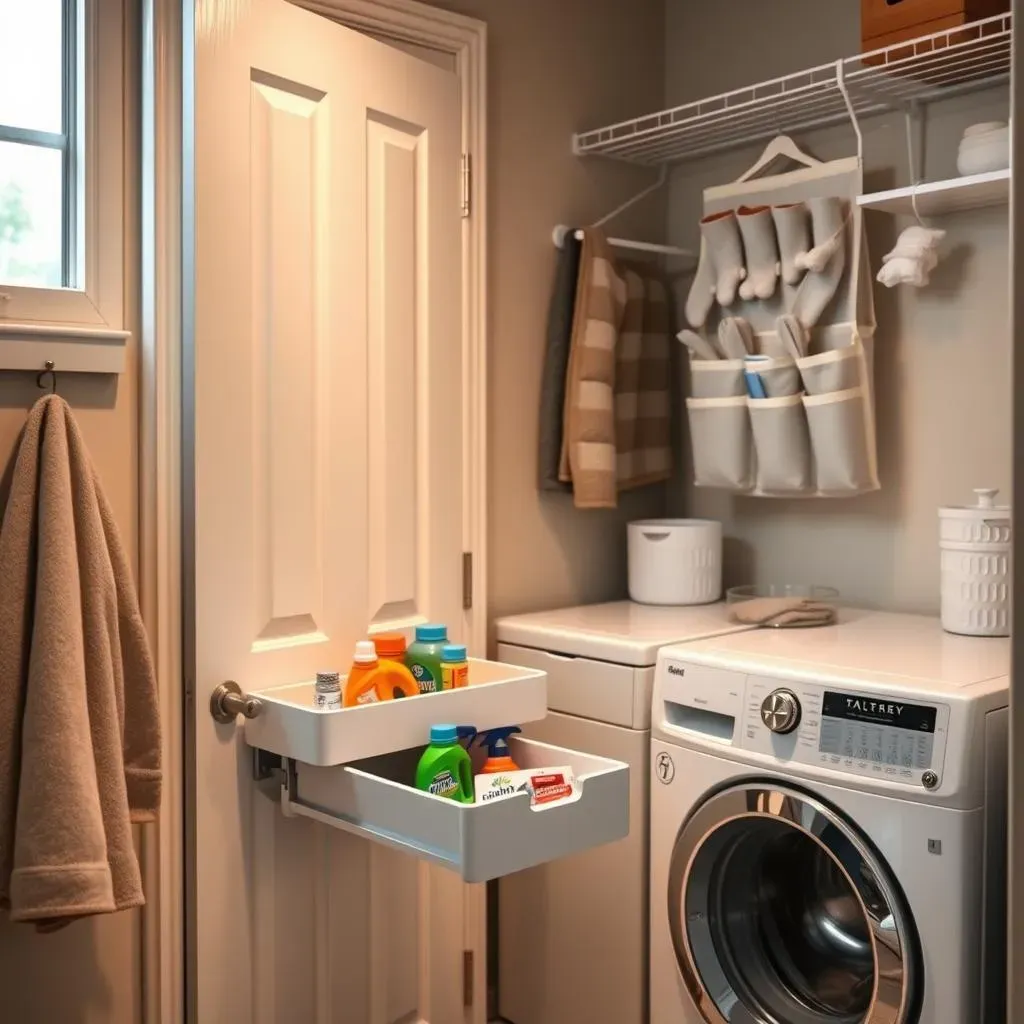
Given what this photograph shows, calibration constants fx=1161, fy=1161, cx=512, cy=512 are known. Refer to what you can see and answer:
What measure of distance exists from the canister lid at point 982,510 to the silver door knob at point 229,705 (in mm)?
1272

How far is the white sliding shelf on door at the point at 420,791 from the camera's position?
1.55 meters

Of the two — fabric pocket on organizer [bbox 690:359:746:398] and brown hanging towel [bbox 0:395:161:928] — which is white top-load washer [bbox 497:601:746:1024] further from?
brown hanging towel [bbox 0:395:161:928]

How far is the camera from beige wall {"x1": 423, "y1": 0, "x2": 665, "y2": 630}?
2.41 metres

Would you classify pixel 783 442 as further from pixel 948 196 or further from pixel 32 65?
pixel 32 65

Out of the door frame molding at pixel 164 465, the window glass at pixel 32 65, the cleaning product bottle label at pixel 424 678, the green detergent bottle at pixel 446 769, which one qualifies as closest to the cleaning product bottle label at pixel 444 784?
the green detergent bottle at pixel 446 769

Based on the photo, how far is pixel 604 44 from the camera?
8.58 feet

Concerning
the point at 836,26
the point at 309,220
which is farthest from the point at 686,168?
the point at 309,220

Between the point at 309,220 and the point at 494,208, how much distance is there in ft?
1.82

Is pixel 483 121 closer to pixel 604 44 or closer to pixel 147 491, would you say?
pixel 604 44

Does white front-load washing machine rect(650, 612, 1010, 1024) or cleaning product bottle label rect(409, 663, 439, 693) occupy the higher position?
cleaning product bottle label rect(409, 663, 439, 693)

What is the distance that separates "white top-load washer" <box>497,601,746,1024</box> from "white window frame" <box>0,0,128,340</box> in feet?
3.22

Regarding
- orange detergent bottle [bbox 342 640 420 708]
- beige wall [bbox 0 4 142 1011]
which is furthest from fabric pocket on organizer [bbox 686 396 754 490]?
beige wall [bbox 0 4 142 1011]

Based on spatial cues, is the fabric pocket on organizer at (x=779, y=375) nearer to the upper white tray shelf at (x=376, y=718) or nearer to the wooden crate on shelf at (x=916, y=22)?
the wooden crate on shelf at (x=916, y=22)

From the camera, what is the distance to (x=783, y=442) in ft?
7.61
